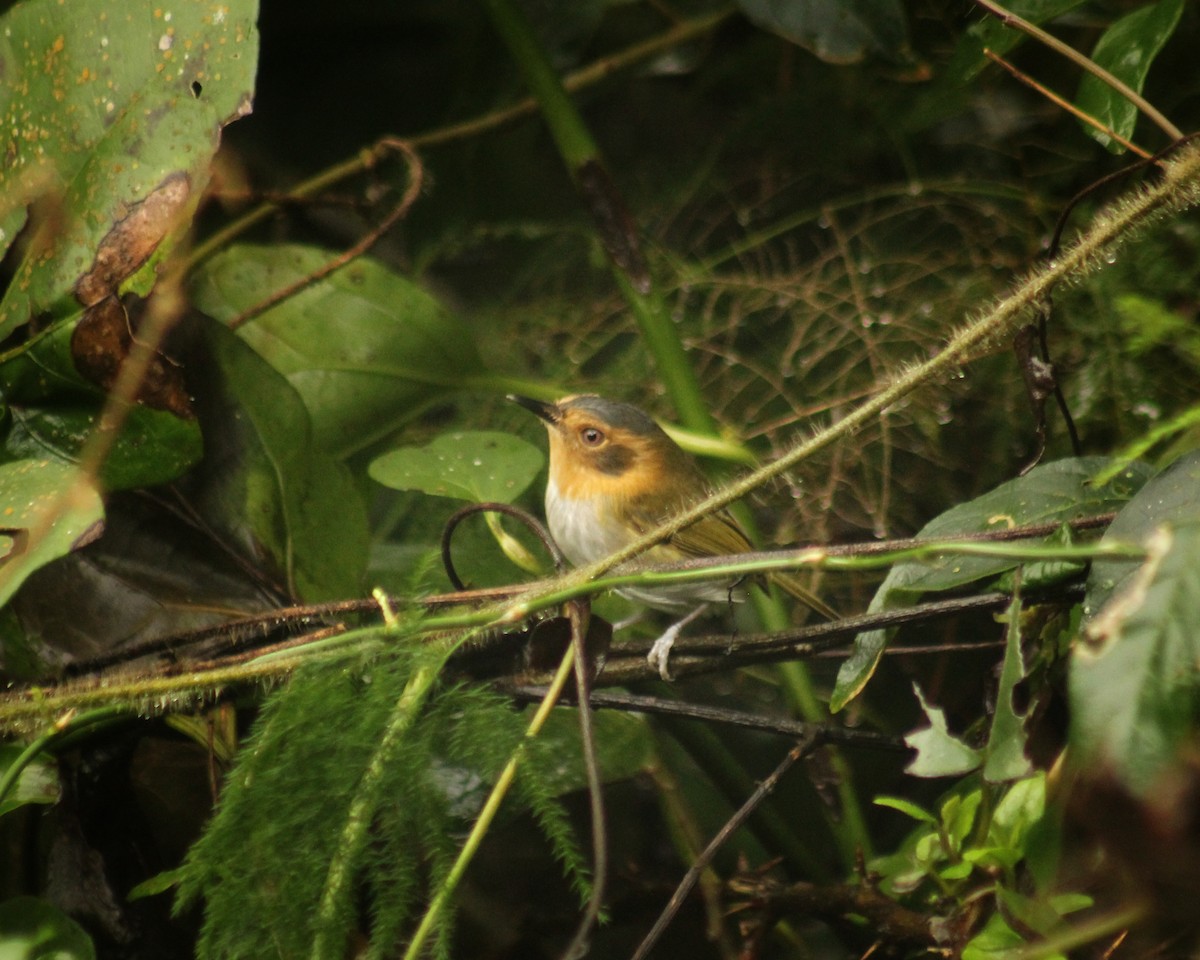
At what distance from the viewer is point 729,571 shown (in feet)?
3.25

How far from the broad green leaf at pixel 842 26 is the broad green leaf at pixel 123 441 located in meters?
1.09

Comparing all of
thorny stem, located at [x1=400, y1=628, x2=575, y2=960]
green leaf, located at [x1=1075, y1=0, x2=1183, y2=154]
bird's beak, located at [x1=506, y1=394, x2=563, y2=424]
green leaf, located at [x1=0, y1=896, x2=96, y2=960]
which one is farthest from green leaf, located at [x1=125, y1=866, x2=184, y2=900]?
green leaf, located at [x1=1075, y1=0, x2=1183, y2=154]

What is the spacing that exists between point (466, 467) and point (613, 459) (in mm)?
513

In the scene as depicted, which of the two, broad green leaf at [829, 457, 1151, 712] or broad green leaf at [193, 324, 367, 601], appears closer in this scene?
broad green leaf at [829, 457, 1151, 712]

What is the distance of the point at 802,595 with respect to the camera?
5.84ft

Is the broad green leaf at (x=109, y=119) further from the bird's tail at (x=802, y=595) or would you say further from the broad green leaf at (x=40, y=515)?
the bird's tail at (x=802, y=595)

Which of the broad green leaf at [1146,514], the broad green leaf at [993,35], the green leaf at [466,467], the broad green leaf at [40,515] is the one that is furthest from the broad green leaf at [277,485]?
the broad green leaf at [993,35]

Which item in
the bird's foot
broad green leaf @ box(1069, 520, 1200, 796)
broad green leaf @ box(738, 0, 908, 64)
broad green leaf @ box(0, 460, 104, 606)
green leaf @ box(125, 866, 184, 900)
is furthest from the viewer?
broad green leaf @ box(738, 0, 908, 64)

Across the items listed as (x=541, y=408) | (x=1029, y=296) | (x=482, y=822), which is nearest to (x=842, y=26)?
(x=541, y=408)

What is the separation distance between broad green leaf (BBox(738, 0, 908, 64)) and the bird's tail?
816 millimetres

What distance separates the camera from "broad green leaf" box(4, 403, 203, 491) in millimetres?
1277

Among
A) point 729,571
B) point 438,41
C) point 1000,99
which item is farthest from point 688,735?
point 438,41

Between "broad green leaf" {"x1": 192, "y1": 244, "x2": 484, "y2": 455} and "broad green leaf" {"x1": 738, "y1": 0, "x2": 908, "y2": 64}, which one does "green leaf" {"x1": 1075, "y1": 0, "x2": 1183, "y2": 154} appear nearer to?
"broad green leaf" {"x1": 738, "y1": 0, "x2": 908, "y2": 64}

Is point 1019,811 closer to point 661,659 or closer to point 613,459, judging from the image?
point 661,659
